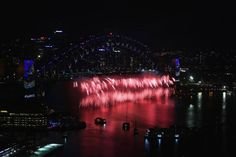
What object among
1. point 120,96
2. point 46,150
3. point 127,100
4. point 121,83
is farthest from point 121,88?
point 46,150

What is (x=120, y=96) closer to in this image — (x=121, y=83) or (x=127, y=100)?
(x=127, y=100)

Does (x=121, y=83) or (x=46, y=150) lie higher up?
(x=121, y=83)

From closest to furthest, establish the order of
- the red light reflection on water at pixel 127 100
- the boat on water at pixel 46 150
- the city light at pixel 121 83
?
the boat on water at pixel 46 150 < the red light reflection on water at pixel 127 100 < the city light at pixel 121 83

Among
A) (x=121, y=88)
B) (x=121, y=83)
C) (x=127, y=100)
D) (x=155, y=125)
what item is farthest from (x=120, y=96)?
(x=155, y=125)

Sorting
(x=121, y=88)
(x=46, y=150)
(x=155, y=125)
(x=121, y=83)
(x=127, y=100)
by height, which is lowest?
(x=46, y=150)

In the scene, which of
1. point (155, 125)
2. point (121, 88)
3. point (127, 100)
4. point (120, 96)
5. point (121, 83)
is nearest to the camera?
point (155, 125)

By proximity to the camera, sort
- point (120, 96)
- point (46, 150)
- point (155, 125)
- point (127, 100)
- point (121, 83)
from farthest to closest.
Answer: point (121, 83), point (120, 96), point (127, 100), point (155, 125), point (46, 150)

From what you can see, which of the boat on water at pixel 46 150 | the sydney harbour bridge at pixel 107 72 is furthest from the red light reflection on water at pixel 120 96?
the boat on water at pixel 46 150

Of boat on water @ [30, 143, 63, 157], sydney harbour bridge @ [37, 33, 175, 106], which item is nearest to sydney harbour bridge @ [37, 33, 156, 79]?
sydney harbour bridge @ [37, 33, 175, 106]

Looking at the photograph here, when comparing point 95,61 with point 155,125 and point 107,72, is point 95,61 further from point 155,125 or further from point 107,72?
point 155,125

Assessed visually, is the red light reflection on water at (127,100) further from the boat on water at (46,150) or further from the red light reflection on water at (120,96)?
the boat on water at (46,150)

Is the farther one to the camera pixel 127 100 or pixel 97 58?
pixel 97 58
